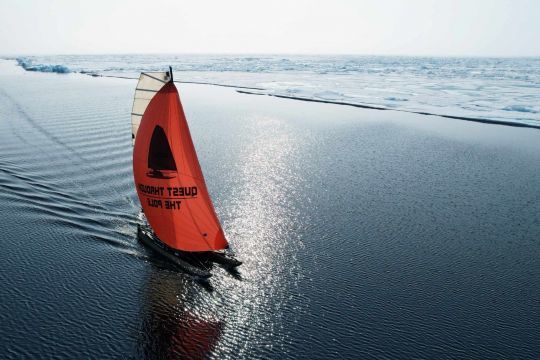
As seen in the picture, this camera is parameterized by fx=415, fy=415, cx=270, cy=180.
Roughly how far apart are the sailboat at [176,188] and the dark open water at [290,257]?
40.7 inches

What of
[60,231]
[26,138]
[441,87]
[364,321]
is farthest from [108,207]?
[441,87]

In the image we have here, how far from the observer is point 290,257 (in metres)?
16.7

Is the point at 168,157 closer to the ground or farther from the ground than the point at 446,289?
farther from the ground

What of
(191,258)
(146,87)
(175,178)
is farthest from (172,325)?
(146,87)

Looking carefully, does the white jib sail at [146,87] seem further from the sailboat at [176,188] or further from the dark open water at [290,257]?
the dark open water at [290,257]

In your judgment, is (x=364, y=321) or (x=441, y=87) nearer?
(x=364, y=321)

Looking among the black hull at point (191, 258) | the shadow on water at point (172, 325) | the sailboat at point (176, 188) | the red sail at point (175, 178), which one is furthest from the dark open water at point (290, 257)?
the red sail at point (175, 178)

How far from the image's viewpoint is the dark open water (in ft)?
40.4

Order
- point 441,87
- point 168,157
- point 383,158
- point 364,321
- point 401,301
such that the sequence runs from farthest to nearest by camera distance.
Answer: point 441,87, point 383,158, point 168,157, point 401,301, point 364,321

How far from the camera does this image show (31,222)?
61.7 ft

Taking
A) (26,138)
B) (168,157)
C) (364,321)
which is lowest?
(364,321)

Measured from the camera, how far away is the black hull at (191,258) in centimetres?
1546

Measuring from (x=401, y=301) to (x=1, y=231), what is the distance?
16.6m

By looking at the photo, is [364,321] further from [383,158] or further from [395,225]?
[383,158]
